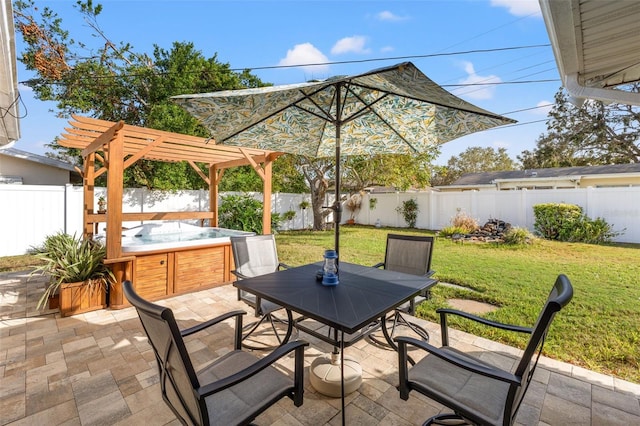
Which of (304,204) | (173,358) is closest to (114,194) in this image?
(173,358)

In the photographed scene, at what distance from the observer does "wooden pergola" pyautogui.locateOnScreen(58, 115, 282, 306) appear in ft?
12.5

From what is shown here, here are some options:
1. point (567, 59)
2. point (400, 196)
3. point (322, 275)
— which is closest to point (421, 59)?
point (400, 196)

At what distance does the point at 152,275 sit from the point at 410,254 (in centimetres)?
362

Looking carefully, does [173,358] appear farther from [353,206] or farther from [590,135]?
[590,135]

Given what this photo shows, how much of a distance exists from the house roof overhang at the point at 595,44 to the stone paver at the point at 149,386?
94.0 inches

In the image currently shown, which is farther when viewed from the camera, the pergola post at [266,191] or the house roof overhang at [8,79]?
the pergola post at [266,191]

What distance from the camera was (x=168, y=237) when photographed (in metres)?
5.07

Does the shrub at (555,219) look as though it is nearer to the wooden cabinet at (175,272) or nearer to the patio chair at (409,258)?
the patio chair at (409,258)

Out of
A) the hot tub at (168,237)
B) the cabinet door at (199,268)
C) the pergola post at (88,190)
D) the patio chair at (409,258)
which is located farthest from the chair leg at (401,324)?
the pergola post at (88,190)

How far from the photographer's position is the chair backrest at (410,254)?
318cm

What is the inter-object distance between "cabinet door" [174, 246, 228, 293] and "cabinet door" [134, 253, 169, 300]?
0.16 metres

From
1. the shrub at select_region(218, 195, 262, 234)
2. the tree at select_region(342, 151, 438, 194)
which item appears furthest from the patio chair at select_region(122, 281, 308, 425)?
the tree at select_region(342, 151, 438, 194)

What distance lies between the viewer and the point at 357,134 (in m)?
3.44

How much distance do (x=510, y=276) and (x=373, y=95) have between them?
4444mm
